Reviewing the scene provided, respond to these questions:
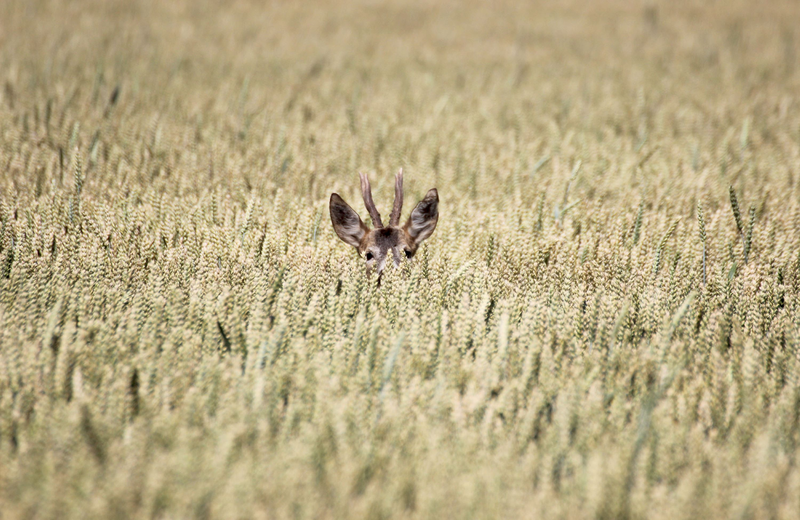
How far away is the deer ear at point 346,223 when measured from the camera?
100 inches

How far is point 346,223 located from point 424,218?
0.33 m

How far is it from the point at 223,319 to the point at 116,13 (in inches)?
261

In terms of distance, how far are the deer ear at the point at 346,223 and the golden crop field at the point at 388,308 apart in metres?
0.09

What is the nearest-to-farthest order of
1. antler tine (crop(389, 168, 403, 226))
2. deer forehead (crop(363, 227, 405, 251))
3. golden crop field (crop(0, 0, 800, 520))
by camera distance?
1. golden crop field (crop(0, 0, 800, 520))
2. deer forehead (crop(363, 227, 405, 251))
3. antler tine (crop(389, 168, 403, 226))

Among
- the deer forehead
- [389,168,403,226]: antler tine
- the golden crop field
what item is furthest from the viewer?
[389,168,403,226]: antler tine

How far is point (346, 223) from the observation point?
261cm

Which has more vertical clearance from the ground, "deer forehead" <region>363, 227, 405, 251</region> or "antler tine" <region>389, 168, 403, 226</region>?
"antler tine" <region>389, 168, 403, 226</region>

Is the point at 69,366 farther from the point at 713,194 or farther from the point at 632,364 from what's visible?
the point at 713,194

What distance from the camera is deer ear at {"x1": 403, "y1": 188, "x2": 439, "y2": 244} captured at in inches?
103

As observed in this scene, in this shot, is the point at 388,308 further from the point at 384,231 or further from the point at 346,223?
the point at 346,223

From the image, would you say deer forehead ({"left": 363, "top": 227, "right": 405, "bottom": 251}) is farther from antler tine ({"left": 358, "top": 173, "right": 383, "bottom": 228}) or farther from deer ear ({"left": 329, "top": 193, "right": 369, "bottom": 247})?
antler tine ({"left": 358, "top": 173, "right": 383, "bottom": 228})

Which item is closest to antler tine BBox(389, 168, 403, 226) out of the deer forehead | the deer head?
the deer head

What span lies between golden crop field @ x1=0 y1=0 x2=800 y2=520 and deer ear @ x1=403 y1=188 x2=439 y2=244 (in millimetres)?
99

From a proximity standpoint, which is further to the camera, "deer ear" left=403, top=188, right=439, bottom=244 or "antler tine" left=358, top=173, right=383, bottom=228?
"antler tine" left=358, top=173, right=383, bottom=228
